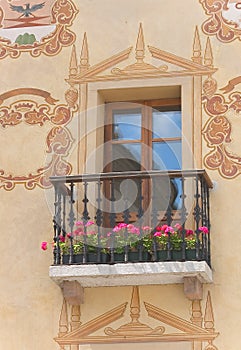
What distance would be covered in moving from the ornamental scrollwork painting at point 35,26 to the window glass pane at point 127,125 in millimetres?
1076

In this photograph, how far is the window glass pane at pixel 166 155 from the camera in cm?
1538

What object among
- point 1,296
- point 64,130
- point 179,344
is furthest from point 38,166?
point 179,344

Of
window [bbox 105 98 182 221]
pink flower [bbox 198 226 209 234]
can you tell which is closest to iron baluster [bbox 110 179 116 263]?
window [bbox 105 98 182 221]

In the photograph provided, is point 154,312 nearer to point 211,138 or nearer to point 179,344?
point 179,344

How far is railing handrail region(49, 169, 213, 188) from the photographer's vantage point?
47.6ft

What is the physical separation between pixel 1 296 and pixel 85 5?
3.74m

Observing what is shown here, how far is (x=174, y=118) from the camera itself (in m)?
15.6

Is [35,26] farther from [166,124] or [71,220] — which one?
[71,220]

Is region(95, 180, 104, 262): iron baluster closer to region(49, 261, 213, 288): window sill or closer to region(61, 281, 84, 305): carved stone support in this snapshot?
region(49, 261, 213, 288): window sill

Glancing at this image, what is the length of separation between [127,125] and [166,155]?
25.1 inches

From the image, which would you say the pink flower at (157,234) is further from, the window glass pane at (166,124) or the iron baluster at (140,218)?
the window glass pane at (166,124)

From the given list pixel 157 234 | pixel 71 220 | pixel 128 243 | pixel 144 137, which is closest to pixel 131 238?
pixel 128 243

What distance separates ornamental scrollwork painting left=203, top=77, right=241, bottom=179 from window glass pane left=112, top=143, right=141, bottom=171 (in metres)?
0.86

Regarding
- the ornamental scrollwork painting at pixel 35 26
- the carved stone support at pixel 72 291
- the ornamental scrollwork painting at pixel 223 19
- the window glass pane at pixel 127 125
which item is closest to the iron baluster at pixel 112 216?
the carved stone support at pixel 72 291
